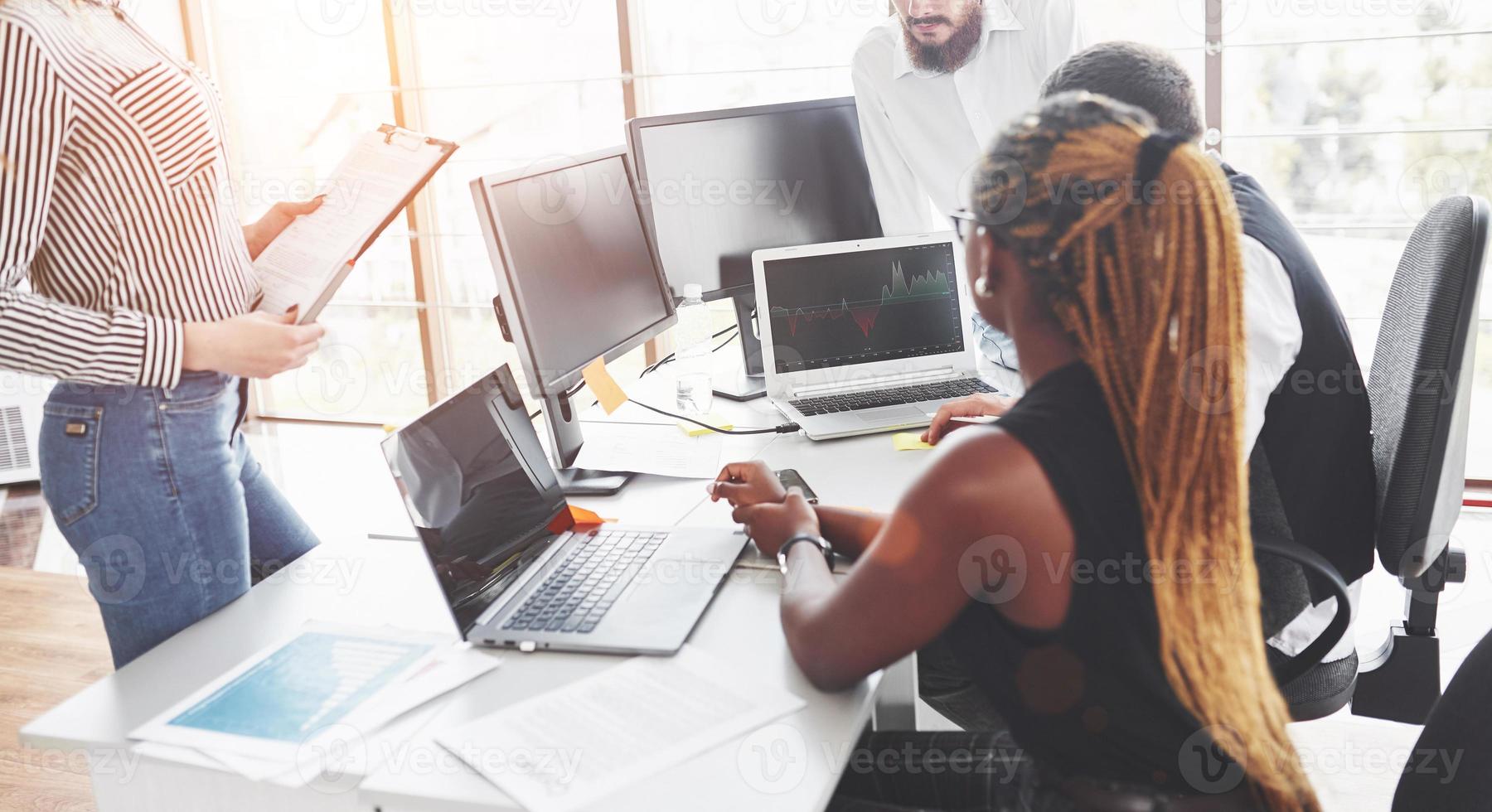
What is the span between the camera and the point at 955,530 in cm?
98

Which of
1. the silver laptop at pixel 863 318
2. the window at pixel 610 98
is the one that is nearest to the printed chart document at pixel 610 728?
the silver laptop at pixel 863 318

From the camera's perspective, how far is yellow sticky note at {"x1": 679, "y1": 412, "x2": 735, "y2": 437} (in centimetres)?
206

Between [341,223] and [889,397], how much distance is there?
1045mm

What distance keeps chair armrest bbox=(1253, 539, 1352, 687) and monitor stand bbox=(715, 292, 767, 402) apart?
1192 millimetres

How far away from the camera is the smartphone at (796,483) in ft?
5.38

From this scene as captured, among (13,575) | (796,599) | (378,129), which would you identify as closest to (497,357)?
(13,575)

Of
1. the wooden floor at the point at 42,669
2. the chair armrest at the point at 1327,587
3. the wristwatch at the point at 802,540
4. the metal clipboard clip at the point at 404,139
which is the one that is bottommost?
the wooden floor at the point at 42,669

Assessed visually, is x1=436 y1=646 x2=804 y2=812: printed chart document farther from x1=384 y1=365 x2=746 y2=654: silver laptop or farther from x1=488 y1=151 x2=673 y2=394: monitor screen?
x1=488 y1=151 x2=673 y2=394: monitor screen

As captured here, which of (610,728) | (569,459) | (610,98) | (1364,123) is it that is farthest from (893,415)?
(610,98)

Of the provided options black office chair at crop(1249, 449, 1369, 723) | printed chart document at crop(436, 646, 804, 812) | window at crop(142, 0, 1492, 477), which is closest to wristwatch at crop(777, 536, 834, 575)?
printed chart document at crop(436, 646, 804, 812)

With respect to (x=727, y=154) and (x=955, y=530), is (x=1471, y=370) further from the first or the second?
(x=727, y=154)

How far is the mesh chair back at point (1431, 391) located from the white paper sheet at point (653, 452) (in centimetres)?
99

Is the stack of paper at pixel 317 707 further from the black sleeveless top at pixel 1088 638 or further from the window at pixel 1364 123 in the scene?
the window at pixel 1364 123

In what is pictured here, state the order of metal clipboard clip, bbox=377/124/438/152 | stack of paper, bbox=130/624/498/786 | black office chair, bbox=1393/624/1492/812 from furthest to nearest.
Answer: metal clipboard clip, bbox=377/124/438/152
stack of paper, bbox=130/624/498/786
black office chair, bbox=1393/624/1492/812
